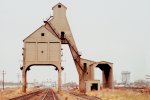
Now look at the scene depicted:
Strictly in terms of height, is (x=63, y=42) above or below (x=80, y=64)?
above

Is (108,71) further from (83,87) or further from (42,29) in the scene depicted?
(42,29)

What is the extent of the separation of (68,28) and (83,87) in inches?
469

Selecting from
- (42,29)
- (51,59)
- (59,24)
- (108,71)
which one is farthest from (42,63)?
(108,71)

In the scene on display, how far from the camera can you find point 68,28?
65.9 m

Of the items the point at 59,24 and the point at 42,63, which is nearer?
the point at 42,63

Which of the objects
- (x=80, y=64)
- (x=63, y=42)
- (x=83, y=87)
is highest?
(x=63, y=42)

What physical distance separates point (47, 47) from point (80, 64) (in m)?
8.92

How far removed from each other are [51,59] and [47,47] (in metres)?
2.29

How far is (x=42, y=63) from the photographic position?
5897 centimetres

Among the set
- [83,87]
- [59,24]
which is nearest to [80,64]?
[83,87]

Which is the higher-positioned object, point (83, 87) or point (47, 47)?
point (47, 47)

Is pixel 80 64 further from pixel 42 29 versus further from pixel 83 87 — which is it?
pixel 42 29

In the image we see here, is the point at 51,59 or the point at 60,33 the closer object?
the point at 51,59

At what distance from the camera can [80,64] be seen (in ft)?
215
